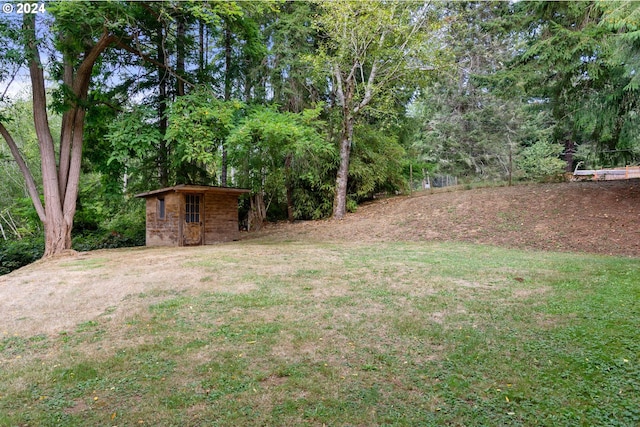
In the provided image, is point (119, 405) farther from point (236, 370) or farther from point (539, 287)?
point (539, 287)

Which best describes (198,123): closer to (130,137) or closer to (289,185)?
(130,137)

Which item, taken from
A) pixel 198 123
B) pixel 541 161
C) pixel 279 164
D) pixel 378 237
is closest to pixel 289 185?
pixel 279 164

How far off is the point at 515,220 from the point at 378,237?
3.78 m

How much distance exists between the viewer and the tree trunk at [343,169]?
1367 centimetres

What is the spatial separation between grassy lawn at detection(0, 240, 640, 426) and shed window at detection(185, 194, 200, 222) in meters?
7.03

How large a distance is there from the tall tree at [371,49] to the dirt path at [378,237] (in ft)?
8.95

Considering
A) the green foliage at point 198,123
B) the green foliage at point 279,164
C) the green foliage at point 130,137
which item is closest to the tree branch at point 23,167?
the green foliage at point 130,137

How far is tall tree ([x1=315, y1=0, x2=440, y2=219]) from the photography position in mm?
11766

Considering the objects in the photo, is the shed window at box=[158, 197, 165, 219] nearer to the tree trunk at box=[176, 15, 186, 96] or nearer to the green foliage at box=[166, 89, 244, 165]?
the green foliage at box=[166, 89, 244, 165]

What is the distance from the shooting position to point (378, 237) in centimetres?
1084

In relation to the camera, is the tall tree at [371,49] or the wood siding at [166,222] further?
the tall tree at [371,49]

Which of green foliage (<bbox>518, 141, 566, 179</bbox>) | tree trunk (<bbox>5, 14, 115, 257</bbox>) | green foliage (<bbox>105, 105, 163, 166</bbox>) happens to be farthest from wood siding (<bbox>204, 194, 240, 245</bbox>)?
green foliage (<bbox>518, 141, 566, 179</bbox>)

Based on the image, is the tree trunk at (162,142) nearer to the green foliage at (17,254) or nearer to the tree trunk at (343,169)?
the green foliage at (17,254)

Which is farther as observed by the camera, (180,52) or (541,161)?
(541,161)
